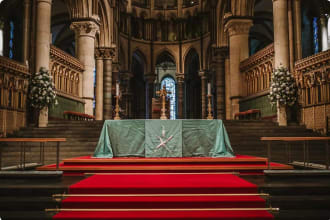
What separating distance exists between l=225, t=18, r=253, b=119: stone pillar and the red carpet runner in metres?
13.4

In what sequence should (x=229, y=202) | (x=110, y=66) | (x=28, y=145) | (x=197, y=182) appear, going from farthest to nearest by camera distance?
(x=110, y=66)
(x=28, y=145)
(x=197, y=182)
(x=229, y=202)

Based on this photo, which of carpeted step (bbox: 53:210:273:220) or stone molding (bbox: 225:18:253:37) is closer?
carpeted step (bbox: 53:210:273:220)

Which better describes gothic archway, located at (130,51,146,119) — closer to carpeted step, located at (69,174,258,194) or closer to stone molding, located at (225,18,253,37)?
stone molding, located at (225,18,253,37)

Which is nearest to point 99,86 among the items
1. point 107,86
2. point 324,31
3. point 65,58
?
point 107,86

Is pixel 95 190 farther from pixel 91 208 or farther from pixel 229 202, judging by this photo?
pixel 229 202

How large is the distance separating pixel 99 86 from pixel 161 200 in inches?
663

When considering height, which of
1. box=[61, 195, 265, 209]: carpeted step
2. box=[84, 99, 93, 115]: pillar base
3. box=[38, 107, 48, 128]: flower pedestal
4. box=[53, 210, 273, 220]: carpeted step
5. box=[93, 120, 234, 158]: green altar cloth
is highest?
box=[84, 99, 93, 115]: pillar base

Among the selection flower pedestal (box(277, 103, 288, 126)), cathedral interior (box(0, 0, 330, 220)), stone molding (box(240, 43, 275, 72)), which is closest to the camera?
cathedral interior (box(0, 0, 330, 220))

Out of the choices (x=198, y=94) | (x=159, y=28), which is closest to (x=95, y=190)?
(x=159, y=28)

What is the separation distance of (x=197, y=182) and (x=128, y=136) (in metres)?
2.78

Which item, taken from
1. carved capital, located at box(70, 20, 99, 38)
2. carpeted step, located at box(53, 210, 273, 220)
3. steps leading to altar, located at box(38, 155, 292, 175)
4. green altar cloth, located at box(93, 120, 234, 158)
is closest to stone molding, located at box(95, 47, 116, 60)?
carved capital, located at box(70, 20, 99, 38)

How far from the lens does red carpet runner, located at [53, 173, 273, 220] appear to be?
407 cm

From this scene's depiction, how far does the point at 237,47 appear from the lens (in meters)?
17.3

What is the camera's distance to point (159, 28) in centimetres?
2961
